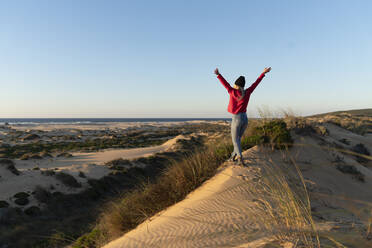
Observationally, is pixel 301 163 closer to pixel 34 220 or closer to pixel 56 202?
pixel 34 220

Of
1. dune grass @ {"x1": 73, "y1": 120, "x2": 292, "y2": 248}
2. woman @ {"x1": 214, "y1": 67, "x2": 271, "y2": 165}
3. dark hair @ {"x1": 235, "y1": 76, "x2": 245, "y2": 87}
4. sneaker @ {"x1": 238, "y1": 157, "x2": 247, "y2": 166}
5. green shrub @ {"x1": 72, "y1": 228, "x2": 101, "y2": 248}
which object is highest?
dark hair @ {"x1": 235, "y1": 76, "x2": 245, "y2": 87}

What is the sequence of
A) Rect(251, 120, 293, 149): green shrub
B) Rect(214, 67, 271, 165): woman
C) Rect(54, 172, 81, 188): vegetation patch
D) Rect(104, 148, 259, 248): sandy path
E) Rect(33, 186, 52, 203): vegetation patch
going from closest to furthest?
Rect(104, 148, 259, 248): sandy path, Rect(214, 67, 271, 165): woman, Rect(251, 120, 293, 149): green shrub, Rect(33, 186, 52, 203): vegetation patch, Rect(54, 172, 81, 188): vegetation patch

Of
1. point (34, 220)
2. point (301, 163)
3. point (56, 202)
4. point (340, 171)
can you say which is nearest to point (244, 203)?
point (301, 163)

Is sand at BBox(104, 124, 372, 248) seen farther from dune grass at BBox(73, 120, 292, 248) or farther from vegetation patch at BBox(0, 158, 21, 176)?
vegetation patch at BBox(0, 158, 21, 176)

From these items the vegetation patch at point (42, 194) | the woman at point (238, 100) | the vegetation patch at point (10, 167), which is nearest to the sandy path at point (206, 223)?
the woman at point (238, 100)

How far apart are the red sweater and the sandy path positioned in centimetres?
175

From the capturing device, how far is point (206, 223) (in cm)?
361

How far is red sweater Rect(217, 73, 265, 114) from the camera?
17.5 feet

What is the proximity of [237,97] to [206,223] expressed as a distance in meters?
3.15

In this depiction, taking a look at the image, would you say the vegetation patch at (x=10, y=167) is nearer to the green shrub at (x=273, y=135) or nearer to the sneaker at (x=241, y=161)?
the sneaker at (x=241, y=161)

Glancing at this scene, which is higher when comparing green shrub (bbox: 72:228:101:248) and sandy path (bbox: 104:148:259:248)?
sandy path (bbox: 104:148:259:248)

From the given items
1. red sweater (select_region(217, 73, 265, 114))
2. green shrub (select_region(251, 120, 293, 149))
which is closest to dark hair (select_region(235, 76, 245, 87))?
red sweater (select_region(217, 73, 265, 114))

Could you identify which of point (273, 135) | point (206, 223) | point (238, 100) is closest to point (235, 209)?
point (206, 223)

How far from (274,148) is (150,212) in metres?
4.69
